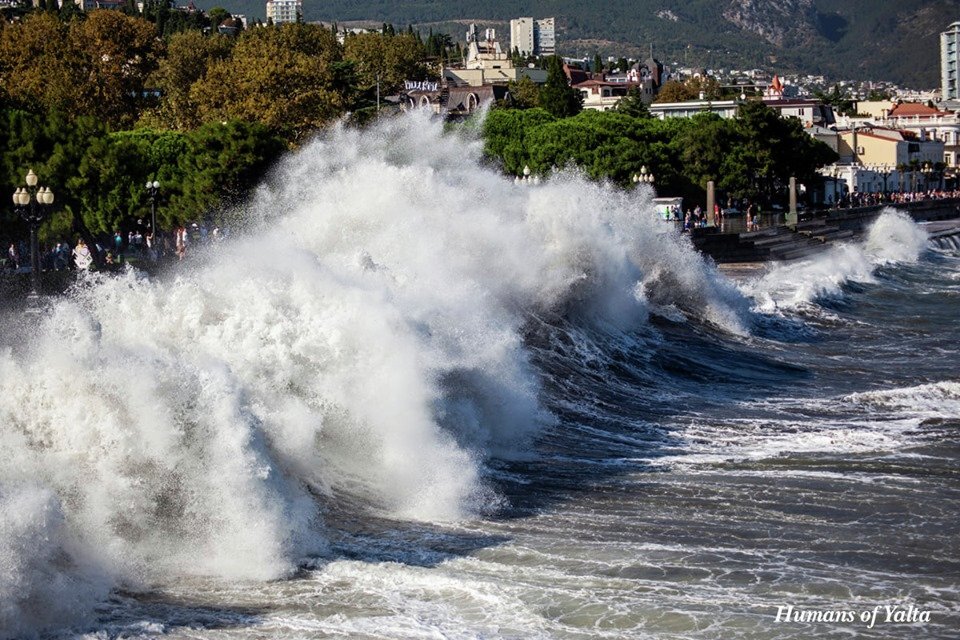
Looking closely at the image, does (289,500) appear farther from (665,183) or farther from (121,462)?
(665,183)

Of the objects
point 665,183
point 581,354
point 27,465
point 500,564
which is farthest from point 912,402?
point 665,183

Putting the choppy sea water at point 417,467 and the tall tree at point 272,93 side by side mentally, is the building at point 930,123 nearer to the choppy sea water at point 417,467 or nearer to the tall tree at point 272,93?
the tall tree at point 272,93

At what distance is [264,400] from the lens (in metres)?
15.6

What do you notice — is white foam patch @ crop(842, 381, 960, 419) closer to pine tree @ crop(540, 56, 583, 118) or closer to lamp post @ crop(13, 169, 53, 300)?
lamp post @ crop(13, 169, 53, 300)

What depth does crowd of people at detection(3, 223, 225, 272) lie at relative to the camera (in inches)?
1242

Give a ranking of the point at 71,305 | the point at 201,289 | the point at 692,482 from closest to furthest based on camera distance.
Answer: the point at 71,305 < the point at 692,482 < the point at 201,289

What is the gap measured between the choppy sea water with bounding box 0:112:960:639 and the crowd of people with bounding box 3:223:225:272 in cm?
716

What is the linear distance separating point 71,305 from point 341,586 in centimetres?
503

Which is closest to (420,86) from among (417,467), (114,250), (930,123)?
(930,123)

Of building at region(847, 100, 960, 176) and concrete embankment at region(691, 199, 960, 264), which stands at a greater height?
building at region(847, 100, 960, 176)

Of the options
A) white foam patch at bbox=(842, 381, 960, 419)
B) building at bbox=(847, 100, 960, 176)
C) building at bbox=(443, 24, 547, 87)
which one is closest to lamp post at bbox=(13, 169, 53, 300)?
white foam patch at bbox=(842, 381, 960, 419)

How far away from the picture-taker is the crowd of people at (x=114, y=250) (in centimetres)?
3154

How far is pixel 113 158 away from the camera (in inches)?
1635

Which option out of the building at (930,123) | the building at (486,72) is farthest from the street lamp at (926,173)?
the building at (486,72)
